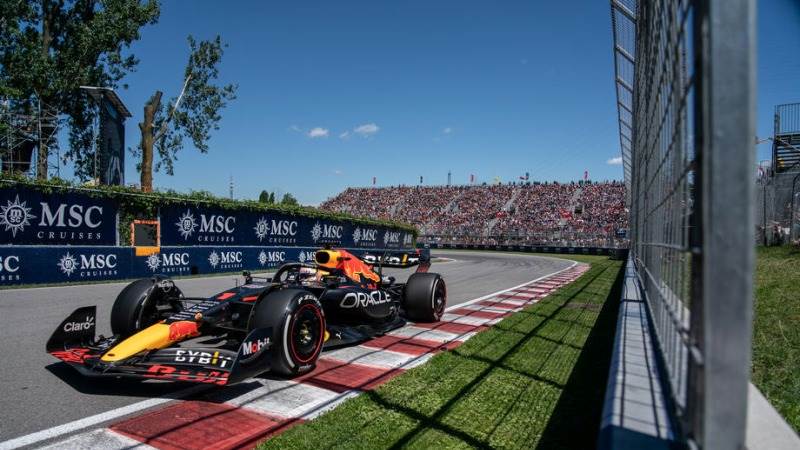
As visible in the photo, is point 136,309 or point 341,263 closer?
point 136,309

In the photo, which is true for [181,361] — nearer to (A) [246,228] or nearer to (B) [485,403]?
(B) [485,403]

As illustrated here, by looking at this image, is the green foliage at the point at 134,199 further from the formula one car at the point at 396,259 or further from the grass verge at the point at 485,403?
the grass verge at the point at 485,403

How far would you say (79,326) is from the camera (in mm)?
4336

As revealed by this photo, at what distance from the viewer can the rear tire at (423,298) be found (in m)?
6.94

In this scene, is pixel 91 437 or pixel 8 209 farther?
pixel 8 209

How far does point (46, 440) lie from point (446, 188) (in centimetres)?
5758

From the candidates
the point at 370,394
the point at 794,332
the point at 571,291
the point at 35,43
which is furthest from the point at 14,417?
the point at 35,43

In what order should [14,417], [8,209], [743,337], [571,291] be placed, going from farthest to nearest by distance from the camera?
[571,291] → [8,209] → [14,417] → [743,337]

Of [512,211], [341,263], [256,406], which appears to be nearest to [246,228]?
[341,263]

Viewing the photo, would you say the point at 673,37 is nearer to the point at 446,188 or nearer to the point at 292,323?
the point at 292,323

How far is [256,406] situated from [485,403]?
1653 mm

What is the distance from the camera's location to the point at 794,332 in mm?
4629

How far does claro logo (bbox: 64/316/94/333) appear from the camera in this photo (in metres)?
4.25

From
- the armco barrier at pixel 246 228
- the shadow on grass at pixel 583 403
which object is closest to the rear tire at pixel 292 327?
the shadow on grass at pixel 583 403
